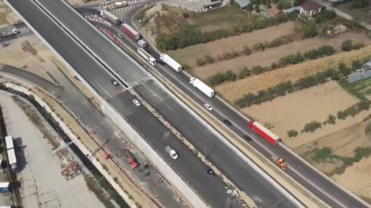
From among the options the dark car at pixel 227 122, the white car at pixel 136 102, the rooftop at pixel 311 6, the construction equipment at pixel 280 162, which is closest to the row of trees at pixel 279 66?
the dark car at pixel 227 122

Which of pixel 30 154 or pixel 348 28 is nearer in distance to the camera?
pixel 30 154

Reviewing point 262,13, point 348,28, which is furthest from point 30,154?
point 348,28

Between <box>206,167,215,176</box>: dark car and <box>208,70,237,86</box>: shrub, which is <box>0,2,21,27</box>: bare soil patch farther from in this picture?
<box>206,167,215,176</box>: dark car

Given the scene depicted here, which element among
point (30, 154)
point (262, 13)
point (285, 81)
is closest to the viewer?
point (30, 154)

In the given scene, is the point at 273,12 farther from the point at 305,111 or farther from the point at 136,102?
the point at 136,102

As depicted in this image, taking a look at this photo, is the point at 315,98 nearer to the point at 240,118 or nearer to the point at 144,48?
the point at 240,118

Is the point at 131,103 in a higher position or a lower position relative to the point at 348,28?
higher
